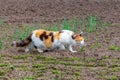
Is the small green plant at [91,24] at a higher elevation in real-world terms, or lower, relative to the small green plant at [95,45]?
higher

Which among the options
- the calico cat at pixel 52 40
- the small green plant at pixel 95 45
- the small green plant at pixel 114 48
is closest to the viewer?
the calico cat at pixel 52 40

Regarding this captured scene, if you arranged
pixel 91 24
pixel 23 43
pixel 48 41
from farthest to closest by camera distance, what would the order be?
1. pixel 91 24
2. pixel 23 43
3. pixel 48 41

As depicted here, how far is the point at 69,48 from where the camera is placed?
9.52m

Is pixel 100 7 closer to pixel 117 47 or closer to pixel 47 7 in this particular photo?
pixel 47 7

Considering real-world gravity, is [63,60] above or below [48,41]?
below

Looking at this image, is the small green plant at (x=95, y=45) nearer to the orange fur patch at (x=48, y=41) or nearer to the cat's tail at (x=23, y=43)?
the orange fur patch at (x=48, y=41)

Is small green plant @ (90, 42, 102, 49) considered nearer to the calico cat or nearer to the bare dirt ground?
the bare dirt ground

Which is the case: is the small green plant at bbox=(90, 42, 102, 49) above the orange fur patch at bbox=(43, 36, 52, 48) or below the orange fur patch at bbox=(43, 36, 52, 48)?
below

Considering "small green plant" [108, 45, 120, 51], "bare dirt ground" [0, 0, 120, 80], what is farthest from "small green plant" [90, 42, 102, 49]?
"small green plant" [108, 45, 120, 51]

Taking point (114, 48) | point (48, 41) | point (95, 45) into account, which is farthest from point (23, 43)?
point (114, 48)

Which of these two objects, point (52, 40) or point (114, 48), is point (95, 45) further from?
point (52, 40)

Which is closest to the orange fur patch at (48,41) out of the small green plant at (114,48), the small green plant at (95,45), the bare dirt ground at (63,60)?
the bare dirt ground at (63,60)

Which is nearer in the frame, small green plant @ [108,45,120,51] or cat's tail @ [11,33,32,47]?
cat's tail @ [11,33,32,47]

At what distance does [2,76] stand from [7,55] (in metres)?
1.68
